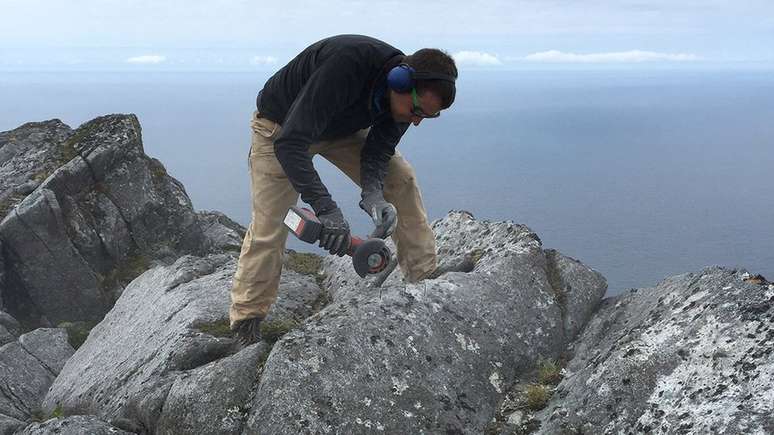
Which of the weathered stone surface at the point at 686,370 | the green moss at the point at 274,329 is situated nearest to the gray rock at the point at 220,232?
the green moss at the point at 274,329

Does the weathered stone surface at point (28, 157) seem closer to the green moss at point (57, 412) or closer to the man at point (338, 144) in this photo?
the green moss at point (57, 412)

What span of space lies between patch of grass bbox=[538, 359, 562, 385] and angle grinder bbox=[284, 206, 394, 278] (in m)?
2.61

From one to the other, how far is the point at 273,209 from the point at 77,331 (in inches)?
360

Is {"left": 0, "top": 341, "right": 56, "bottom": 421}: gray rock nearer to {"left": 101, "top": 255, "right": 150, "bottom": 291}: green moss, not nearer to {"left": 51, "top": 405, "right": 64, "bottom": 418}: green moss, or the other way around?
{"left": 51, "top": 405, "right": 64, "bottom": 418}: green moss

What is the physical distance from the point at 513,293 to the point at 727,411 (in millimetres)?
4071

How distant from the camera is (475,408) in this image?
764 centimetres

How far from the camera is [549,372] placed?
8266 millimetres

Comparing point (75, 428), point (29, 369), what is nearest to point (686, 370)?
point (75, 428)

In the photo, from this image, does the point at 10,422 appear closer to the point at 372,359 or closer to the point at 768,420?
the point at 372,359

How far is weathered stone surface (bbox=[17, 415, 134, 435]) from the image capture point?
→ 7.50 metres

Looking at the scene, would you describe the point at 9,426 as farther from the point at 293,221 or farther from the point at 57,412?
the point at 293,221

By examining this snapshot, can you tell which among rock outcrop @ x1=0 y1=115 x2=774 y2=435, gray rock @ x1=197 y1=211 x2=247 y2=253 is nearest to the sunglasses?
rock outcrop @ x1=0 y1=115 x2=774 y2=435

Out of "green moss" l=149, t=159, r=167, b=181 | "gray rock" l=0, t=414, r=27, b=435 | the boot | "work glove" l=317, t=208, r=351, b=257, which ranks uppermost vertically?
"work glove" l=317, t=208, r=351, b=257

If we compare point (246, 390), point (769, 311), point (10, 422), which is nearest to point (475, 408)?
point (246, 390)
